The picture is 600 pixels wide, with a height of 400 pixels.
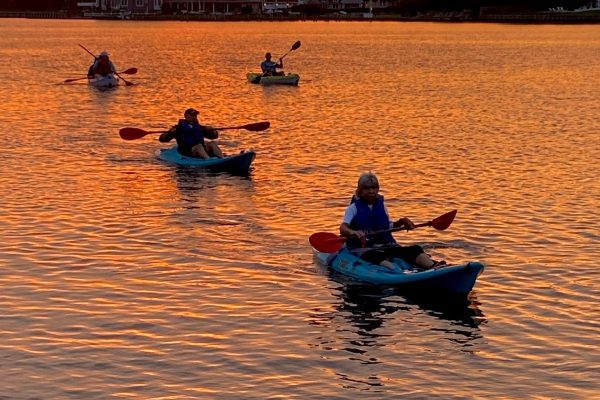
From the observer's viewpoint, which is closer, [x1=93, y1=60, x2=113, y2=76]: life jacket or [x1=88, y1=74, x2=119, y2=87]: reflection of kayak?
[x1=93, y1=60, x2=113, y2=76]: life jacket

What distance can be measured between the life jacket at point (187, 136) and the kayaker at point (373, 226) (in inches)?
474

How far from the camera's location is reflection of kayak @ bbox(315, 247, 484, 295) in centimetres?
1841

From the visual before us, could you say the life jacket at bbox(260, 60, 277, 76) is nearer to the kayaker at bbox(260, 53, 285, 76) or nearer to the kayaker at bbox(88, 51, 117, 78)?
the kayaker at bbox(260, 53, 285, 76)

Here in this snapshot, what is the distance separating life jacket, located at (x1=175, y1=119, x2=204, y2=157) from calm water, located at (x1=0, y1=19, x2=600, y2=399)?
2.35ft

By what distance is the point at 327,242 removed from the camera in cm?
2022

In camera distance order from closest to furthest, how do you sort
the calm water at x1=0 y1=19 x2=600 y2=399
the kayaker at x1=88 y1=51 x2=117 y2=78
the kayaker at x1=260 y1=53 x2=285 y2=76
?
the calm water at x1=0 y1=19 x2=600 y2=399
the kayaker at x1=88 y1=51 x2=117 y2=78
the kayaker at x1=260 y1=53 x2=285 y2=76

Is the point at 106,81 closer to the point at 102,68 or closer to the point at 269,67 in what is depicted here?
the point at 102,68

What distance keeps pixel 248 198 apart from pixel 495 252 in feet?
25.4

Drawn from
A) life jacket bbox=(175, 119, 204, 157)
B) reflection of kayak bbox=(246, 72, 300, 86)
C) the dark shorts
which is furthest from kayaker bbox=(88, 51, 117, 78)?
the dark shorts

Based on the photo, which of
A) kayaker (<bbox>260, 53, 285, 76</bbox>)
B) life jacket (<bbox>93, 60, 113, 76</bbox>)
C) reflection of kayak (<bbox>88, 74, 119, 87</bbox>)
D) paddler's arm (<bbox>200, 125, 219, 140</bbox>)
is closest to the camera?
paddler's arm (<bbox>200, 125, 219, 140</bbox>)

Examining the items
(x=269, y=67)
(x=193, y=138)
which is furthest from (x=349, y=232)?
(x=269, y=67)

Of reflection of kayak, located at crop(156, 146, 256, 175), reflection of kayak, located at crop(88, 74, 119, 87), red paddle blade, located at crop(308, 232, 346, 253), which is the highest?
red paddle blade, located at crop(308, 232, 346, 253)

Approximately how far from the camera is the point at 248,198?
28.5m

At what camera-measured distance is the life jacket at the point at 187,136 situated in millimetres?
31281
